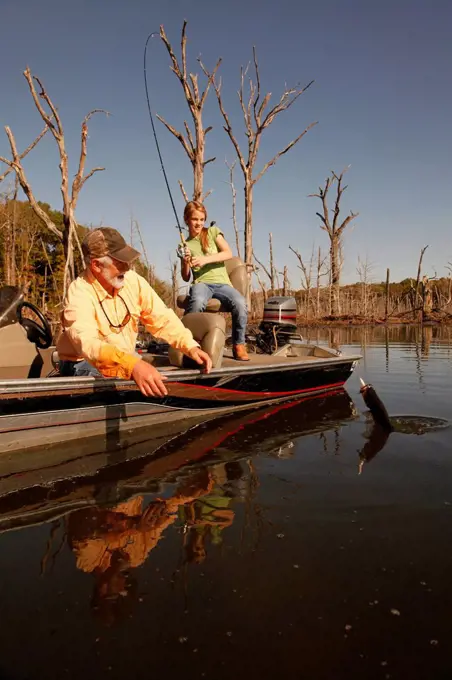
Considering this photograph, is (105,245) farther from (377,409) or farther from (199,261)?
(377,409)

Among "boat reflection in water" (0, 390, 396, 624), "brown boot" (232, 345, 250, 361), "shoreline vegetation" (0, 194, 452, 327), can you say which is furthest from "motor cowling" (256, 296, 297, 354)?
"shoreline vegetation" (0, 194, 452, 327)

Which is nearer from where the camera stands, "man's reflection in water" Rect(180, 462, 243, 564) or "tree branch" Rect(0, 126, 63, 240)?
"man's reflection in water" Rect(180, 462, 243, 564)

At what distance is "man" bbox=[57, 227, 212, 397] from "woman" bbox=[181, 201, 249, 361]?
4.82 ft

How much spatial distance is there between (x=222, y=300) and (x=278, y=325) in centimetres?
179

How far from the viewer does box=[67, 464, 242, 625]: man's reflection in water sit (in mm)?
1663

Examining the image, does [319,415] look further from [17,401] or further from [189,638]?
[189,638]

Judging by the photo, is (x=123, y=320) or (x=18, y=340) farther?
(x=18, y=340)

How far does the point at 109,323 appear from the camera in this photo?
10.8 ft

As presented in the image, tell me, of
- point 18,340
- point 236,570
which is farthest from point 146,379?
point 18,340

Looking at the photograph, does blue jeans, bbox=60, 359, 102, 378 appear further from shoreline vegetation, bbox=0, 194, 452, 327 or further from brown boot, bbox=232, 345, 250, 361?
shoreline vegetation, bbox=0, 194, 452, 327

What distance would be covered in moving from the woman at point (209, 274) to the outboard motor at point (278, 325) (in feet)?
5.24

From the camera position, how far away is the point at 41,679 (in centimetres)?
126

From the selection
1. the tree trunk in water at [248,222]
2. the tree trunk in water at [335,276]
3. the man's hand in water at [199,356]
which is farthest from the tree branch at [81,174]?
the tree trunk in water at [335,276]

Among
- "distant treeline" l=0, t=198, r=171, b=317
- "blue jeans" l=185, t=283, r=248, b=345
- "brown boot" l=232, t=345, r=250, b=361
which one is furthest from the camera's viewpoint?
"distant treeline" l=0, t=198, r=171, b=317
